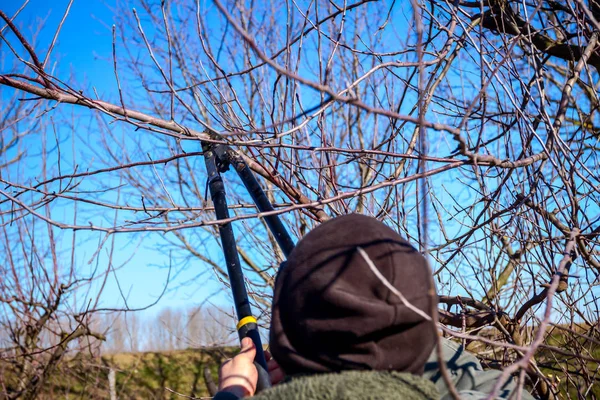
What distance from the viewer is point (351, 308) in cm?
108

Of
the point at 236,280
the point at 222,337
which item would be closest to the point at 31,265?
the point at 222,337

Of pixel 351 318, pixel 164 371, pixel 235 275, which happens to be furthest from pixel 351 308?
pixel 164 371

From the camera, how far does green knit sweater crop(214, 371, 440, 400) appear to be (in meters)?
1.03

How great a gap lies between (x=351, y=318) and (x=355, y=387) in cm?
13

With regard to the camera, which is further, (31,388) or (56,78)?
(31,388)

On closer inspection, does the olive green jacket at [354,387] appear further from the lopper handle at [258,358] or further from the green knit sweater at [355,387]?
the lopper handle at [258,358]

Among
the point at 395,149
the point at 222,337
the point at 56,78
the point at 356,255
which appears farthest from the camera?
the point at 222,337

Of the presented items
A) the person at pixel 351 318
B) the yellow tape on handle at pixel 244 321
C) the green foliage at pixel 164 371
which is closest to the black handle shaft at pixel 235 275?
the yellow tape on handle at pixel 244 321

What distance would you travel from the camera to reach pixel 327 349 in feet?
3.74

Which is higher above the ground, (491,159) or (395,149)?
(395,149)

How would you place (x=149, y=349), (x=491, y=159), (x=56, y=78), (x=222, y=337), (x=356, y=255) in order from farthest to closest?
(x=149, y=349), (x=222, y=337), (x=56, y=78), (x=491, y=159), (x=356, y=255)

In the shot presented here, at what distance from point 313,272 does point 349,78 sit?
5.06 metres

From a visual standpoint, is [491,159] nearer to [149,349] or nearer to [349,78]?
[349,78]

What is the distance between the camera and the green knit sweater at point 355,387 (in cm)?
103
